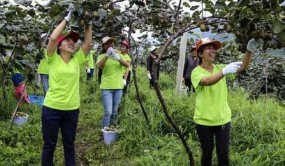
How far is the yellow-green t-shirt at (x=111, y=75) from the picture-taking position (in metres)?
4.93

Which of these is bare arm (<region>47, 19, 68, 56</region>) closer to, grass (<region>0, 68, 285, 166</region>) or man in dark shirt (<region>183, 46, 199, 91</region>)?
grass (<region>0, 68, 285, 166</region>)

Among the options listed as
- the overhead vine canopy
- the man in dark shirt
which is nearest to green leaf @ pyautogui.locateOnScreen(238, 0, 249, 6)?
the overhead vine canopy

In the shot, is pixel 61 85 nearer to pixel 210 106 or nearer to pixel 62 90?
pixel 62 90

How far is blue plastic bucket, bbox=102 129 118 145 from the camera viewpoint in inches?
191

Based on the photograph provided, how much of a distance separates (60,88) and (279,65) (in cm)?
514

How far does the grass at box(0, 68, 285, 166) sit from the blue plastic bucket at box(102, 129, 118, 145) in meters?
0.06

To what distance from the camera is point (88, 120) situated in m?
6.46

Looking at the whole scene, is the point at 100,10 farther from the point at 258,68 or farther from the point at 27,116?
the point at 258,68

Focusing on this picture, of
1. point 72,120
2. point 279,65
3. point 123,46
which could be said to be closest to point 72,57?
point 72,120

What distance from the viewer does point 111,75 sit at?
4969 mm

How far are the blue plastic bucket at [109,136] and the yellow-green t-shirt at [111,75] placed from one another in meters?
0.56

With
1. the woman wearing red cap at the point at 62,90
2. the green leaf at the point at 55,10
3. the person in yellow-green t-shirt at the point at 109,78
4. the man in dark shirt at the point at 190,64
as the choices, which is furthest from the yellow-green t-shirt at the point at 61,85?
the man in dark shirt at the point at 190,64

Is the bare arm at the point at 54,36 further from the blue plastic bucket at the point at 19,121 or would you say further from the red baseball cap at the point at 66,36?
the blue plastic bucket at the point at 19,121

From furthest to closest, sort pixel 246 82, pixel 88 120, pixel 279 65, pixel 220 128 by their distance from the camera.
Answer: pixel 246 82 < pixel 279 65 < pixel 88 120 < pixel 220 128
